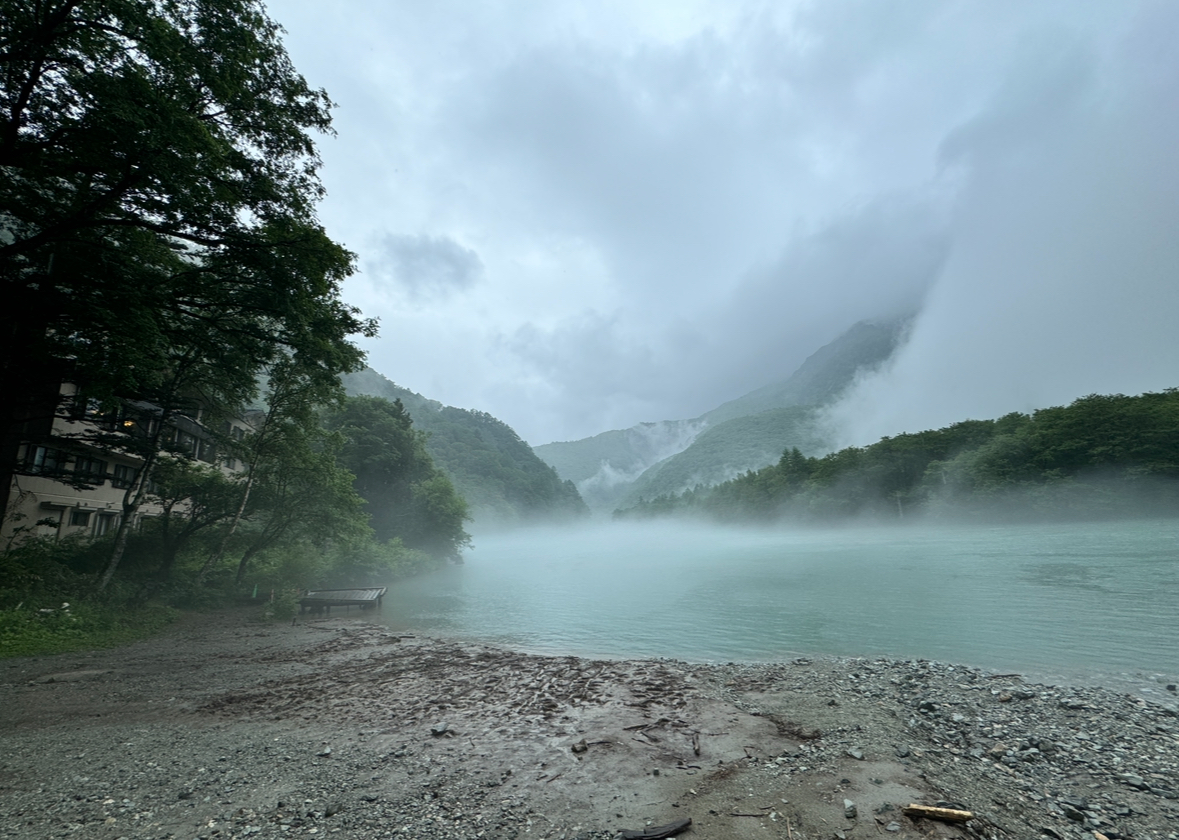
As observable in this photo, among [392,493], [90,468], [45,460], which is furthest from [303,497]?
[392,493]

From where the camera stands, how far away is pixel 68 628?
17.2 meters

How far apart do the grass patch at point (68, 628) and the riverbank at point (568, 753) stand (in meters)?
1.59

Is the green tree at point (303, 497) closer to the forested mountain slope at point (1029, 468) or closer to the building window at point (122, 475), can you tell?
the building window at point (122, 475)

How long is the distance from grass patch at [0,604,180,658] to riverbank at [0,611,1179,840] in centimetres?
159

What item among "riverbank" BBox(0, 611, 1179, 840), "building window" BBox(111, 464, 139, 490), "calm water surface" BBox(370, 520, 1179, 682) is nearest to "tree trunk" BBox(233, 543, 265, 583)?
"calm water surface" BBox(370, 520, 1179, 682)

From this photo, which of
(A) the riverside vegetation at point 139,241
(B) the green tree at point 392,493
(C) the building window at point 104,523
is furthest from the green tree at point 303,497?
(B) the green tree at point 392,493

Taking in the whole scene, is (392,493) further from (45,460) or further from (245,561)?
(45,460)

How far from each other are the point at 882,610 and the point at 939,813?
22114 millimetres

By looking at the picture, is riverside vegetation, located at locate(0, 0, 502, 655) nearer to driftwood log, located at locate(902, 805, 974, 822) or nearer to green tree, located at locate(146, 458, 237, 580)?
green tree, located at locate(146, 458, 237, 580)

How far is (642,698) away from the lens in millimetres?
11781

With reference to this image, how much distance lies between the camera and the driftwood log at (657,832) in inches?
234

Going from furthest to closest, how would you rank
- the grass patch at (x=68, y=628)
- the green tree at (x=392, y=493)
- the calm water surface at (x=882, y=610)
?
the green tree at (x=392, y=493) → the calm water surface at (x=882, y=610) → the grass patch at (x=68, y=628)

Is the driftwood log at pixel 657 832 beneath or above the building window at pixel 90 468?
beneath

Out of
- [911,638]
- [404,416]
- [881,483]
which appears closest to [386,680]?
[911,638]
